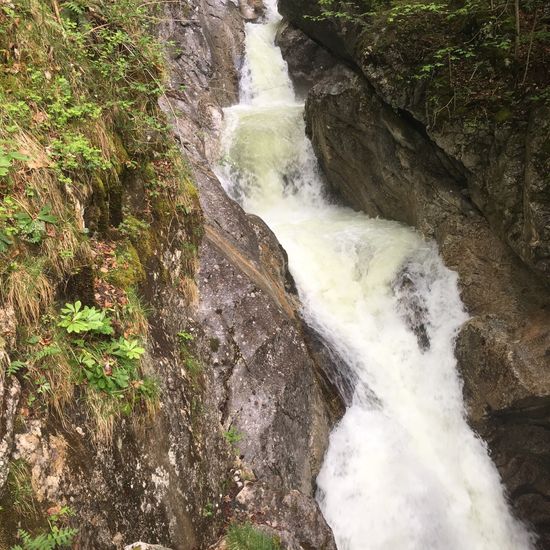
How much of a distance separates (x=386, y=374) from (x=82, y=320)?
5.81 metres

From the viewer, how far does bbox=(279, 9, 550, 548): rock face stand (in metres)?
7.12

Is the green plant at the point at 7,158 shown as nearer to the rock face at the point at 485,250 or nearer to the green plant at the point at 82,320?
the green plant at the point at 82,320

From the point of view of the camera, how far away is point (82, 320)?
3312 mm

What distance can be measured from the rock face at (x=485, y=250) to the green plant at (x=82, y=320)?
6329mm

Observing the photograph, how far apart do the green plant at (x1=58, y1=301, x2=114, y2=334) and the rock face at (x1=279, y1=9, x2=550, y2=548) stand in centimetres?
633

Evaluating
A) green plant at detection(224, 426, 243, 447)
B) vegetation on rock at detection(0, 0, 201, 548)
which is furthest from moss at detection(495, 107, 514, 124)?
green plant at detection(224, 426, 243, 447)

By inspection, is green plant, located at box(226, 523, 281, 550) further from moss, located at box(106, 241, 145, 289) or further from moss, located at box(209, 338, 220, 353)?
moss, located at box(106, 241, 145, 289)

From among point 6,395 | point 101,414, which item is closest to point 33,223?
point 6,395

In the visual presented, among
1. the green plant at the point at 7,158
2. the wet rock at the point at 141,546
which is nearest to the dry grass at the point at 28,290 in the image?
the green plant at the point at 7,158

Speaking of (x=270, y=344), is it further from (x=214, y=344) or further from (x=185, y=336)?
(x=185, y=336)

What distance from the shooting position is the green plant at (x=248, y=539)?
13.1ft

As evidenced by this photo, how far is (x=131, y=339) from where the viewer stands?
3.71 meters

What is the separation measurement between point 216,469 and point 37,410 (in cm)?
234

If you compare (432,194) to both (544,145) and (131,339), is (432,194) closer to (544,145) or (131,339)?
(544,145)
